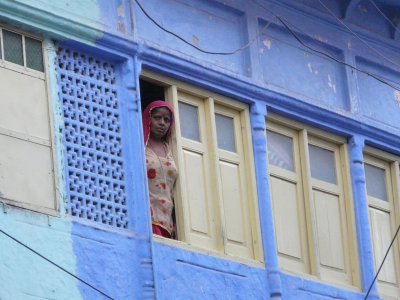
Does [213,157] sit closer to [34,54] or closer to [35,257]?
[34,54]

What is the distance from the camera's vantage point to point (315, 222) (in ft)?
59.3

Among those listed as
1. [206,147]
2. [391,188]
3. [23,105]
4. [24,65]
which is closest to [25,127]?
[23,105]

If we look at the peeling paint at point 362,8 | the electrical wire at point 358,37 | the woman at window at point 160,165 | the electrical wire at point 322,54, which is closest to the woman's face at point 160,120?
the woman at window at point 160,165

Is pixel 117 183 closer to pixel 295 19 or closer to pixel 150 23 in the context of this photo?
pixel 150 23

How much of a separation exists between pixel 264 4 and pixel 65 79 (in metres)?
2.63

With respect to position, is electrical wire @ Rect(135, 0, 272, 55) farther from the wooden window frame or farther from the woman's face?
the wooden window frame

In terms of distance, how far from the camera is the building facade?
51.6 ft

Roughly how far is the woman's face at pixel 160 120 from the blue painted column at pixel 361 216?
2.29 meters

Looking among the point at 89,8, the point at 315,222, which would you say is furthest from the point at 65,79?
the point at 315,222

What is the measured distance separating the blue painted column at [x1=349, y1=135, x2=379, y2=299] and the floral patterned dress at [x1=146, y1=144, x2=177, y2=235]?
2238mm

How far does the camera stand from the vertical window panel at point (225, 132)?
17453 millimetres

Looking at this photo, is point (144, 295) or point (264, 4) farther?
point (264, 4)

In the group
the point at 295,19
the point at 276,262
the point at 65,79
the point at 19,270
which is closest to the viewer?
the point at 19,270

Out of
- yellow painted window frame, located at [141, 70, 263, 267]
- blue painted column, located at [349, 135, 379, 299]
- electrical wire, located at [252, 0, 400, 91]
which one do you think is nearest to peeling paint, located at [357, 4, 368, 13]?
electrical wire, located at [252, 0, 400, 91]
